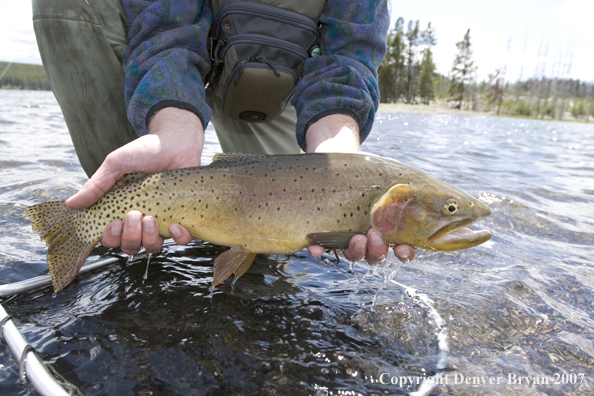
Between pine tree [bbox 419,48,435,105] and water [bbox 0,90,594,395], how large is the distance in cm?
7133

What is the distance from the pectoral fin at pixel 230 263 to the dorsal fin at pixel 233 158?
54 cm

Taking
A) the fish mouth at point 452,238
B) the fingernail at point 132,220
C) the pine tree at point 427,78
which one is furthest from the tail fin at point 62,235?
the pine tree at point 427,78

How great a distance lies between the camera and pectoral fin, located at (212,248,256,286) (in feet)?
7.76

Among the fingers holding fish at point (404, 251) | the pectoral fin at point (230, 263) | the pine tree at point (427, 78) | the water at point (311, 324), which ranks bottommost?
the water at point (311, 324)

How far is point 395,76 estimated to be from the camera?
229ft

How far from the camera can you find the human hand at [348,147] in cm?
233

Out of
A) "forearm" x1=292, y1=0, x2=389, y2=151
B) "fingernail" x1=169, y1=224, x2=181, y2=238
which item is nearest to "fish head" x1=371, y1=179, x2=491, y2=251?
"forearm" x1=292, y1=0, x2=389, y2=151

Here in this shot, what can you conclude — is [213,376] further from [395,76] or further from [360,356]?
[395,76]

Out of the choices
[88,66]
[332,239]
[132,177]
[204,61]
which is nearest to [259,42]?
[204,61]

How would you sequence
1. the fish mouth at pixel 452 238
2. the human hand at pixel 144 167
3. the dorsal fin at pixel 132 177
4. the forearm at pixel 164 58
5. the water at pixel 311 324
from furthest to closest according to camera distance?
1. the forearm at pixel 164 58
2. the dorsal fin at pixel 132 177
3. the human hand at pixel 144 167
4. the fish mouth at pixel 452 238
5. the water at pixel 311 324

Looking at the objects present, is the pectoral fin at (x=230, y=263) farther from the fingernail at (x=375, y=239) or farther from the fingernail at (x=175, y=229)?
the fingernail at (x=375, y=239)

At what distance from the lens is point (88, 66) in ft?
10.4

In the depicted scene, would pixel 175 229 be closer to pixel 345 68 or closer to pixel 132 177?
pixel 132 177

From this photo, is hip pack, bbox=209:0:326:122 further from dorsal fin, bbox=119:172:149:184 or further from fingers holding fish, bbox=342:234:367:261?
fingers holding fish, bbox=342:234:367:261
